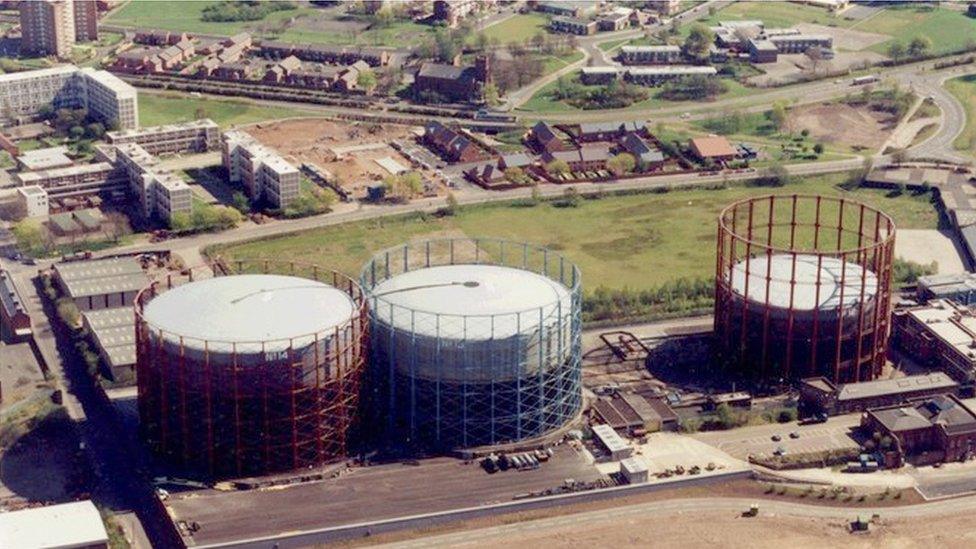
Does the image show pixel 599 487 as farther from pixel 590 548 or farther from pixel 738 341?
pixel 738 341

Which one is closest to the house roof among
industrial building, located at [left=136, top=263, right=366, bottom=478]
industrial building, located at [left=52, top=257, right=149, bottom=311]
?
industrial building, located at [left=52, top=257, right=149, bottom=311]

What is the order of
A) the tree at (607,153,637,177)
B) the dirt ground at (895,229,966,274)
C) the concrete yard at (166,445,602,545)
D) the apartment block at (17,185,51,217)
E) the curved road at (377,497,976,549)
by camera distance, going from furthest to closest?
1. the tree at (607,153,637,177)
2. the apartment block at (17,185,51,217)
3. the dirt ground at (895,229,966,274)
4. the curved road at (377,497,976,549)
5. the concrete yard at (166,445,602,545)

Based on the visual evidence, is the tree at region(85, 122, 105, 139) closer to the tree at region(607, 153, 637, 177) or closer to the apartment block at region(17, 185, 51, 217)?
the apartment block at region(17, 185, 51, 217)

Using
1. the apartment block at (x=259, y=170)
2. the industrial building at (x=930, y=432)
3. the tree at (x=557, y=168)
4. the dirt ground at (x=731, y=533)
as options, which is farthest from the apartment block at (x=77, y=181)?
the industrial building at (x=930, y=432)

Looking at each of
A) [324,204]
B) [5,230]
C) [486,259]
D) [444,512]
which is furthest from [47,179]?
[444,512]

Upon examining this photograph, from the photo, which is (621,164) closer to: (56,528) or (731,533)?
(731,533)

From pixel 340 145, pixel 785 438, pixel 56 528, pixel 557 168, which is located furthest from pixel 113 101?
pixel 785 438
